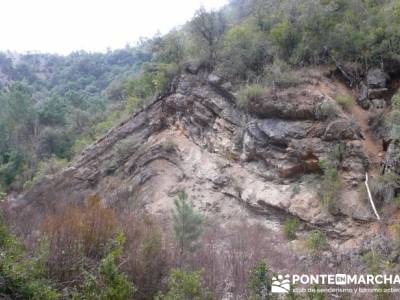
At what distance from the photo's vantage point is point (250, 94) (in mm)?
13461

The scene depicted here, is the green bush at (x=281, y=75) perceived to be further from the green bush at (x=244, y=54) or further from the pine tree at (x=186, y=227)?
Result: the pine tree at (x=186, y=227)

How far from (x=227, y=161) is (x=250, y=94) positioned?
2.58 m

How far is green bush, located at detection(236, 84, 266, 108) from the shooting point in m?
13.3

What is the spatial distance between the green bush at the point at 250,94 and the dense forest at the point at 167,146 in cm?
5

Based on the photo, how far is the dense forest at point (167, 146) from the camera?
4.71 m

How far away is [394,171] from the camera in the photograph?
33.3 ft

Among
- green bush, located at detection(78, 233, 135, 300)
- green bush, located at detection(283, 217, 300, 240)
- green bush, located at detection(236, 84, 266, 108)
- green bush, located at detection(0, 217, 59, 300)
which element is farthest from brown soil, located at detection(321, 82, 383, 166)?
green bush, located at detection(0, 217, 59, 300)

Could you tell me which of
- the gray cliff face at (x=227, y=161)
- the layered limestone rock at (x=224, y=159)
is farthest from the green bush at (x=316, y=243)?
the layered limestone rock at (x=224, y=159)

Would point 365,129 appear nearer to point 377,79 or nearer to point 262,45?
point 377,79

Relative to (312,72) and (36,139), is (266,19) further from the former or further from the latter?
(36,139)

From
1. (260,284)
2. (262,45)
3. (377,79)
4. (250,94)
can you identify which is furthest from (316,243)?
(262,45)

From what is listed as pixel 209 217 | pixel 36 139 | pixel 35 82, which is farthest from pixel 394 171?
pixel 35 82

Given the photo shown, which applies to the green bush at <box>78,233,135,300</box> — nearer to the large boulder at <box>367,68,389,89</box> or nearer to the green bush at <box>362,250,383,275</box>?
the green bush at <box>362,250,383,275</box>

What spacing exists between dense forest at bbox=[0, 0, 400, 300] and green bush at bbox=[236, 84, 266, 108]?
0.15 ft
